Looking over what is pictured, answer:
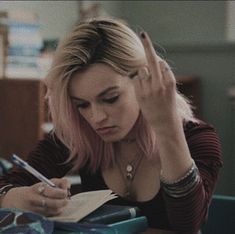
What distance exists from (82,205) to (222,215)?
49cm

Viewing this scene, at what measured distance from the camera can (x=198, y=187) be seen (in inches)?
40.4

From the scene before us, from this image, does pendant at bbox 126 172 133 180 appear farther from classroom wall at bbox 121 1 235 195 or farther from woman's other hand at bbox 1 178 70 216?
classroom wall at bbox 121 1 235 195

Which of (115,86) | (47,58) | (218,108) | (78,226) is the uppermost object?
(115,86)

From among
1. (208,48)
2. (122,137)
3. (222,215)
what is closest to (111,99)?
(122,137)

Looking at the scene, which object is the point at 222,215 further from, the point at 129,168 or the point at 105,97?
the point at 105,97

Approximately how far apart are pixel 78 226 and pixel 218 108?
2.39 m

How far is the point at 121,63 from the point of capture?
1198 mm

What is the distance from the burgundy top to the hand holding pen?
0.62 feet

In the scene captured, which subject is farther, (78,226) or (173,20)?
(173,20)

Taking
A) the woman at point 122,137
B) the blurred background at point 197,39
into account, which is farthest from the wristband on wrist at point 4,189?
the blurred background at point 197,39

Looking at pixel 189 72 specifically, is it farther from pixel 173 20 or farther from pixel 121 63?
pixel 121 63

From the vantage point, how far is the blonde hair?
1.20 metres

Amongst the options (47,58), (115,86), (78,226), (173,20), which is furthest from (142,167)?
(173,20)

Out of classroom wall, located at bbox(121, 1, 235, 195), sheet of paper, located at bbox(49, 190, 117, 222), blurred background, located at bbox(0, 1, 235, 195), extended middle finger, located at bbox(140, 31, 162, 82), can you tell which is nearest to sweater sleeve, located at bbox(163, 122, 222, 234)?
sheet of paper, located at bbox(49, 190, 117, 222)
